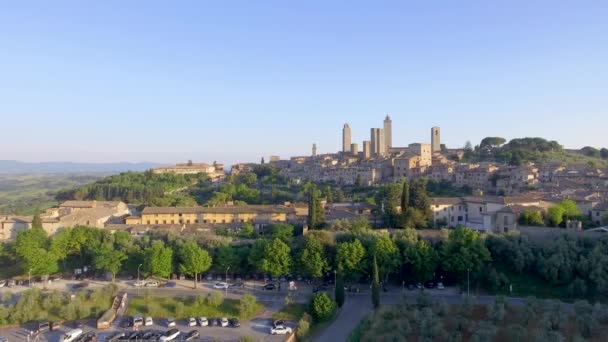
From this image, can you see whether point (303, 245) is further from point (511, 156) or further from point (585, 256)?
point (511, 156)

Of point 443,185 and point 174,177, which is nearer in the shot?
point 443,185

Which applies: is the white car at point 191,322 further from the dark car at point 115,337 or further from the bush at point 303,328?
the bush at point 303,328

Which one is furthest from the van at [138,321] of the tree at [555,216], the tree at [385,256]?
the tree at [555,216]

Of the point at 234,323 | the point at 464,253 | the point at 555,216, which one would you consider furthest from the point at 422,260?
the point at 555,216

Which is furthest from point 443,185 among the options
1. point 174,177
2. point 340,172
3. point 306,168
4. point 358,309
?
point 174,177

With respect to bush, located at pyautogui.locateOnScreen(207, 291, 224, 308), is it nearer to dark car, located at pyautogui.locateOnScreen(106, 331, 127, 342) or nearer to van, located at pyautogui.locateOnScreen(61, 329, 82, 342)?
dark car, located at pyautogui.locateOnScreen(106, 331, 127, 342)

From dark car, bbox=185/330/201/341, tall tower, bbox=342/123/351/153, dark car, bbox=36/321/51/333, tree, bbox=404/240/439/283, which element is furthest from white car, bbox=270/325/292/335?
Result: tall tower, bbox=342/123/351/153
